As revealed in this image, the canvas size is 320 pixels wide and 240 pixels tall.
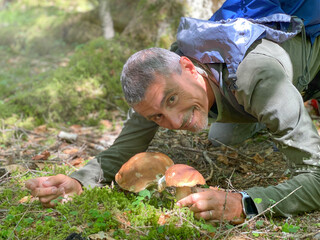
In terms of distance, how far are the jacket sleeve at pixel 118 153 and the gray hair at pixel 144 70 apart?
0.85m

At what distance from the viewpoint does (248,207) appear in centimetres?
272

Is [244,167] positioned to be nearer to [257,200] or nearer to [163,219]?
[257,200]

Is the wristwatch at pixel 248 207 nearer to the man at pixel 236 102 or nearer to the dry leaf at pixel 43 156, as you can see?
the man at pixel 236 102

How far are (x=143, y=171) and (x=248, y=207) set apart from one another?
3.18ft

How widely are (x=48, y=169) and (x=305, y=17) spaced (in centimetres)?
334

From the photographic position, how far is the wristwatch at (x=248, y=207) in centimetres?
270

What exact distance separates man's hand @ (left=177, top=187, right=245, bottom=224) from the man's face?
70cm

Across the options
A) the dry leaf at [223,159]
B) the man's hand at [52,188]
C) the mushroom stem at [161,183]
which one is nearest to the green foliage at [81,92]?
the dry leaf at [223,159]

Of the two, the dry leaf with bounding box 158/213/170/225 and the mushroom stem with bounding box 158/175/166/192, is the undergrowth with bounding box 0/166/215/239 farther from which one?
the mushroom stem with bounding box 158/175/166/192

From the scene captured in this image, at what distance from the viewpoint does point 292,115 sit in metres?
2.65

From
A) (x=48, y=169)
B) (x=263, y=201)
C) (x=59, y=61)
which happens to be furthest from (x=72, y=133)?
(x=59, y=61)

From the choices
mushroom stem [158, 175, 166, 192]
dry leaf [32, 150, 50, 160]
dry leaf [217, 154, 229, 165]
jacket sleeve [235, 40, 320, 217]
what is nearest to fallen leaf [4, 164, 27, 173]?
dry leaf [32, 150, 50, 160]

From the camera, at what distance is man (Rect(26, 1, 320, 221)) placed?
8.79ft

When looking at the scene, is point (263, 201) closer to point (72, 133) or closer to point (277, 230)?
point (277, 230)
